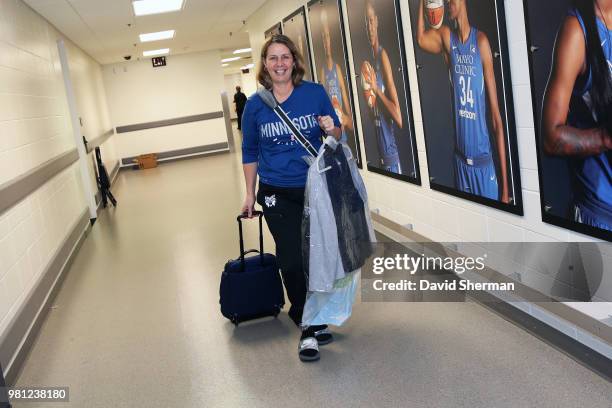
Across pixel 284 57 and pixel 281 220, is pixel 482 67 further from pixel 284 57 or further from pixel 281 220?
pixel 281 220

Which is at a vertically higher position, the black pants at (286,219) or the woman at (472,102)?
the woman at (472,102)

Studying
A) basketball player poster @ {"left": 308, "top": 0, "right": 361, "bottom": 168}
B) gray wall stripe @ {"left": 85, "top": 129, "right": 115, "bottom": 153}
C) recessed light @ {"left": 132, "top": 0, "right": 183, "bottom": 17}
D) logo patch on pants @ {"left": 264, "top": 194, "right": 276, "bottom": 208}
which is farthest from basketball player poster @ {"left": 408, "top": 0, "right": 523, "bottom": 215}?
gray wall stripe @ {"left": 85, "top": 129, "right": 115, "bottom": 153}

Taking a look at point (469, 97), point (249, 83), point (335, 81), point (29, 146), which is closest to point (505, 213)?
point (469, 97)

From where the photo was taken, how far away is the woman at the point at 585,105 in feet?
7.26

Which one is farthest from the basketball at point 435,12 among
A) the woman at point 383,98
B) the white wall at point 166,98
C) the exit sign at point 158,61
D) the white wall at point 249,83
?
the white wall at point 249,83

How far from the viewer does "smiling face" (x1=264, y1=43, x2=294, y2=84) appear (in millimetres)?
2975

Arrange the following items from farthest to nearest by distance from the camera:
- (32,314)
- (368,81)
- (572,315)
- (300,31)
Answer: (300,31)
(368,81)
(32,314)
(572,315)

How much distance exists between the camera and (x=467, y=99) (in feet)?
10.7

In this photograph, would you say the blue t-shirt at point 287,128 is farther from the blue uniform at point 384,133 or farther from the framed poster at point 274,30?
the framed poster at point 274,30

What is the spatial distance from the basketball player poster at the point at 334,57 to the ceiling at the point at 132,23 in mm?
2442

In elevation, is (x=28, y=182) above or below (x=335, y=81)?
below

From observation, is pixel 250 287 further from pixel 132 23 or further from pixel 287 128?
pixel 132 23

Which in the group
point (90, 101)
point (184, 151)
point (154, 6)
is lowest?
point (184, 151)

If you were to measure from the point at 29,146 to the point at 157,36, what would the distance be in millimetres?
6676
